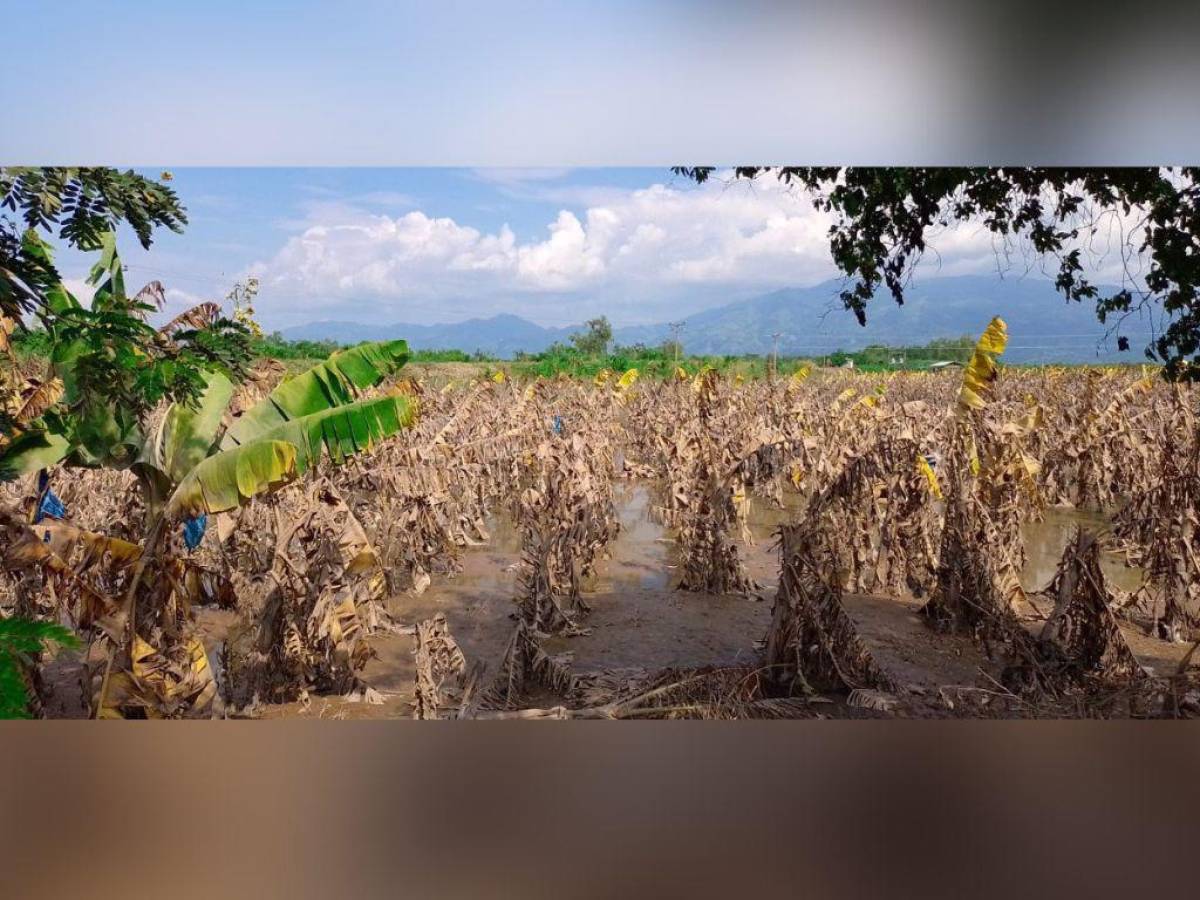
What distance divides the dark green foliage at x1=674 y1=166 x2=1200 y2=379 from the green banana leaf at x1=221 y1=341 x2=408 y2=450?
51.8 inches

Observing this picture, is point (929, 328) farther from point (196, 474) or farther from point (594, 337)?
point (594, 337)

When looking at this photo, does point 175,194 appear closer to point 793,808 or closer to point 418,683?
point 418,683

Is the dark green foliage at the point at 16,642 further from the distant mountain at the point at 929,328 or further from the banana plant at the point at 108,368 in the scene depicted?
the distant mountain at the point at 929,328

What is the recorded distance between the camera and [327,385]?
3.00 meters

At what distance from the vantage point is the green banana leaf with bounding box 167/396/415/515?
96.2 inches

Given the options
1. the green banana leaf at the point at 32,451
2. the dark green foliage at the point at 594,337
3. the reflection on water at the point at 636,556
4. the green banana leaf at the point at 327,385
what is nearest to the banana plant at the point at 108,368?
the green banana leaf at the point at 32,451

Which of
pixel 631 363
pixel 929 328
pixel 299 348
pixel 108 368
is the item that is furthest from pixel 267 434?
pixel 631 363

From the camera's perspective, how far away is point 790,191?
3.27 meters

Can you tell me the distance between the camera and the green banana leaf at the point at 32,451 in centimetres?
247

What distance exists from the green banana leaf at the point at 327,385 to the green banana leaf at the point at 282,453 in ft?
1.09

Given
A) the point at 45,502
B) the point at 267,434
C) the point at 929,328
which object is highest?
the point at 929,328

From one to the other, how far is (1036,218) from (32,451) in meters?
3.83

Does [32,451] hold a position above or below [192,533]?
above
